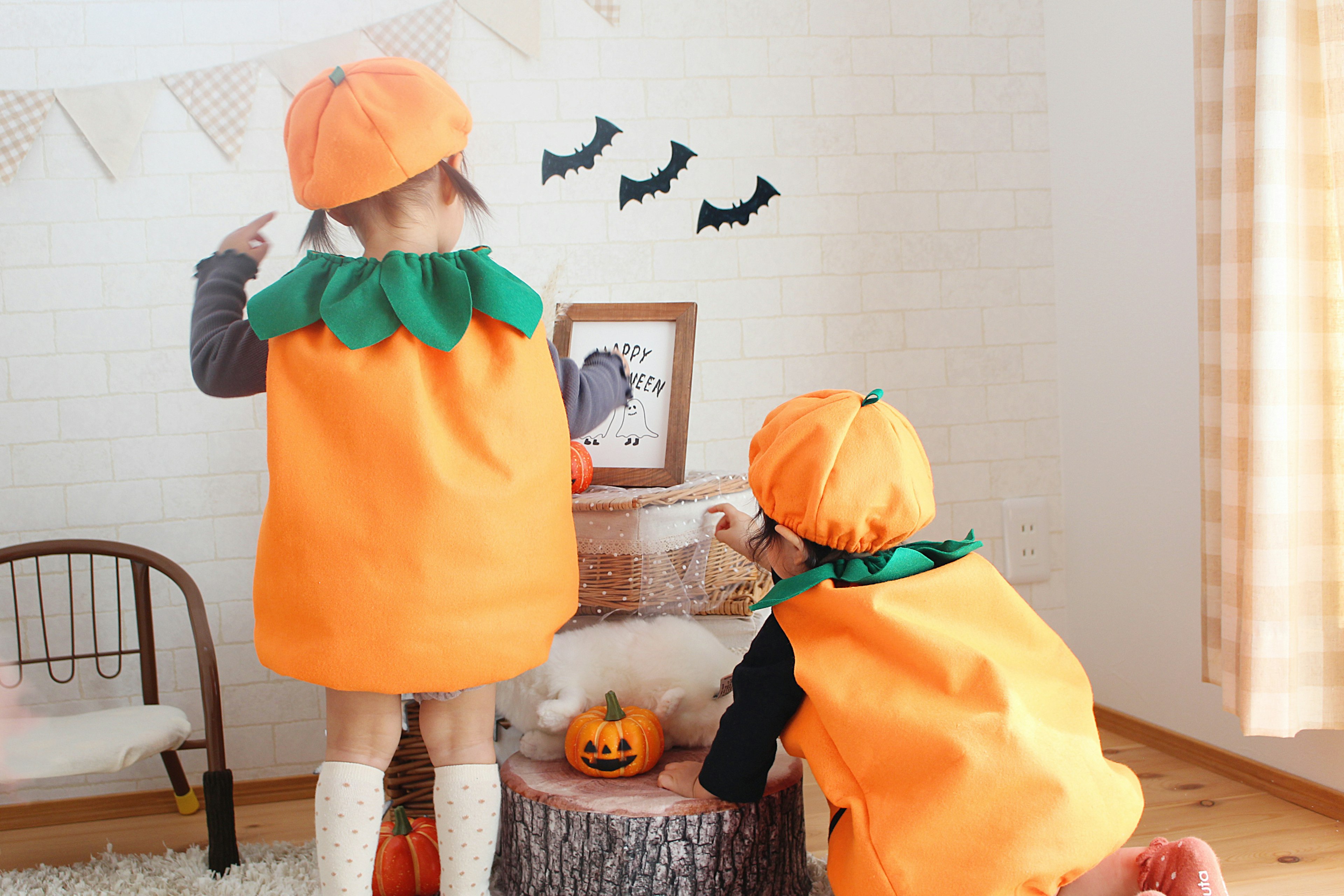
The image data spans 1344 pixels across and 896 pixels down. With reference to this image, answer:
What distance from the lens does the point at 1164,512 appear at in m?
2.21

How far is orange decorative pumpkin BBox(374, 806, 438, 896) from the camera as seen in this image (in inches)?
63.2

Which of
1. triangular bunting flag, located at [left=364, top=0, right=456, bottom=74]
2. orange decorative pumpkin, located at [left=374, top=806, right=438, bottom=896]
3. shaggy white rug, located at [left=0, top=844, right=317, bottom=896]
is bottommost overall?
shaggy white rug, located at [left=0, top=844, right=317, bottom=896]

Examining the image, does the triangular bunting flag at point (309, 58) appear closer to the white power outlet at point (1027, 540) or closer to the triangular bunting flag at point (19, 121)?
the triangular bunting flag at point (19, 121)

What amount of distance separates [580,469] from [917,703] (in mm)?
742

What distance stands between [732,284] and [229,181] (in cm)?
117

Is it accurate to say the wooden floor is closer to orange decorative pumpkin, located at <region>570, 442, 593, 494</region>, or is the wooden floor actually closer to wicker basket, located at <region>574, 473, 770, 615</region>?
wicker basket, located at <region>574, 473, 770, 615</region>

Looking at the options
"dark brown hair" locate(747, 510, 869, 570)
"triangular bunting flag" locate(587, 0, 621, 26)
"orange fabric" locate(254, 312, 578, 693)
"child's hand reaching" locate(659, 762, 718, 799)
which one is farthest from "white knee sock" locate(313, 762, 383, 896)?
"triangular bunting flag" locate(587, 0, 621, 26)

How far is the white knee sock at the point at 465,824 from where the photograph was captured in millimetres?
1357

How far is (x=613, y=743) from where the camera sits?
4.86ft

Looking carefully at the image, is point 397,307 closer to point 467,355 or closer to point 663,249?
point 467,355

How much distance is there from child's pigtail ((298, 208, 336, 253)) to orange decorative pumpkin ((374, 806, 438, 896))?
939 mm

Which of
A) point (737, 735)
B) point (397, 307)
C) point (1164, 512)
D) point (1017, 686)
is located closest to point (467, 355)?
point (397, 307)

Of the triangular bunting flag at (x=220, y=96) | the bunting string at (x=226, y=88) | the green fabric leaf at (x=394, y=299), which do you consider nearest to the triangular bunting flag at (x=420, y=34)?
the bunting string at (x=226, y=88)

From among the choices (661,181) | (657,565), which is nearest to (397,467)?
(657,565)
